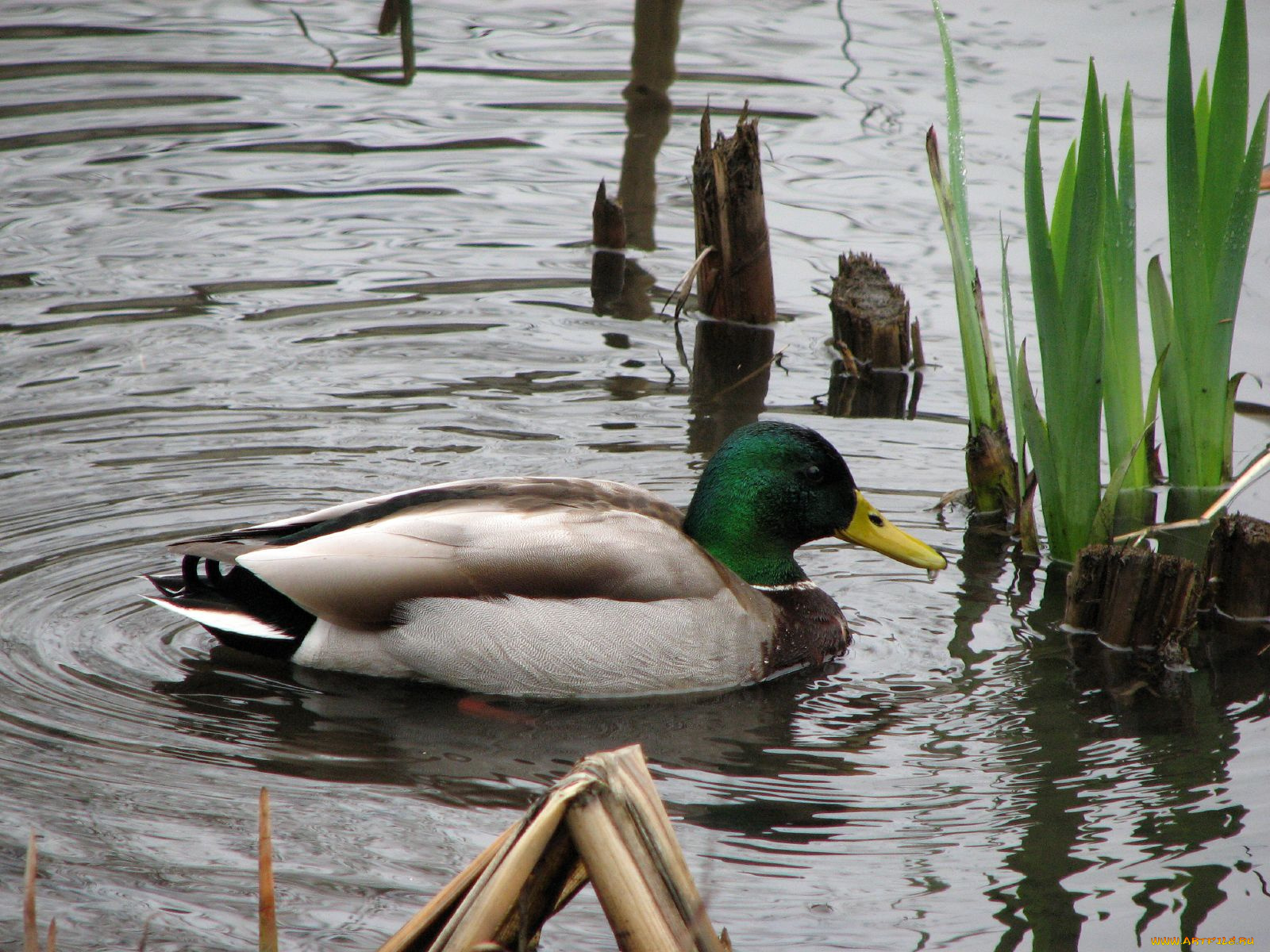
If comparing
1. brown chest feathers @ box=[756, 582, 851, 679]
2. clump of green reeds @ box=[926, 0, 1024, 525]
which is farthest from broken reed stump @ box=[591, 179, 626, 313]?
brown chest feathers @ box=[756, 582, 851, 679]

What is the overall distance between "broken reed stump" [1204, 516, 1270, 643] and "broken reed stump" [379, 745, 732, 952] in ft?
11.9

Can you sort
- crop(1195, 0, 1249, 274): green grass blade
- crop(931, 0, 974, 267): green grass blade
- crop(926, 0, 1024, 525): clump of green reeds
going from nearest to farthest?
crop(1195, 0, 1249, 274): green grass blade → crop(931, 0, 974, 267): green grass blade → crop(926, 0, 1024, 525): clump of green reeds

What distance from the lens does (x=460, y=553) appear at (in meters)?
5.26

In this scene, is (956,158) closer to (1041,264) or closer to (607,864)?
(1041,264)

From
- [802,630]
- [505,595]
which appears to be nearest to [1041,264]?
[802,630]

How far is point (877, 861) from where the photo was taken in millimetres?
4336

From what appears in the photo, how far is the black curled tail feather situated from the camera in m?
5.41

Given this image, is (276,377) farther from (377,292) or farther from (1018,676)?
(1018,676)

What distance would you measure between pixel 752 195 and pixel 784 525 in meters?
2.99

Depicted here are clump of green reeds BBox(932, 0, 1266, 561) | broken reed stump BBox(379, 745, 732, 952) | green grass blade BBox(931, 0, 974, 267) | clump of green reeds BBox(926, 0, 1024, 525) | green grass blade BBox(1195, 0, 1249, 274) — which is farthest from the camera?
clump of green reeds BBox(926, 0, 1024, 525)

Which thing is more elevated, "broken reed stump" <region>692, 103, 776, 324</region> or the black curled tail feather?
"broken reed stump" <region>692, 103, 776, 324</region>

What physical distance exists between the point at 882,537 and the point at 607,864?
3.34 m

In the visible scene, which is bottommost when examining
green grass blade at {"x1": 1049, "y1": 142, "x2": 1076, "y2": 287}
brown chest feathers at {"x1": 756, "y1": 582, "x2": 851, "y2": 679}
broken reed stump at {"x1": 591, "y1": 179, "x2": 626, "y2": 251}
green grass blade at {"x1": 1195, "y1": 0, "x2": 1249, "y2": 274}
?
brown chest feathers at {"x1": 756, "y1": 582, "x2": 851, "y2": 679}

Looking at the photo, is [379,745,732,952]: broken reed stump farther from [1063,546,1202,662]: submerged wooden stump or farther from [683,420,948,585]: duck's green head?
[1063,546,1202,662]: submerged wooden stump
